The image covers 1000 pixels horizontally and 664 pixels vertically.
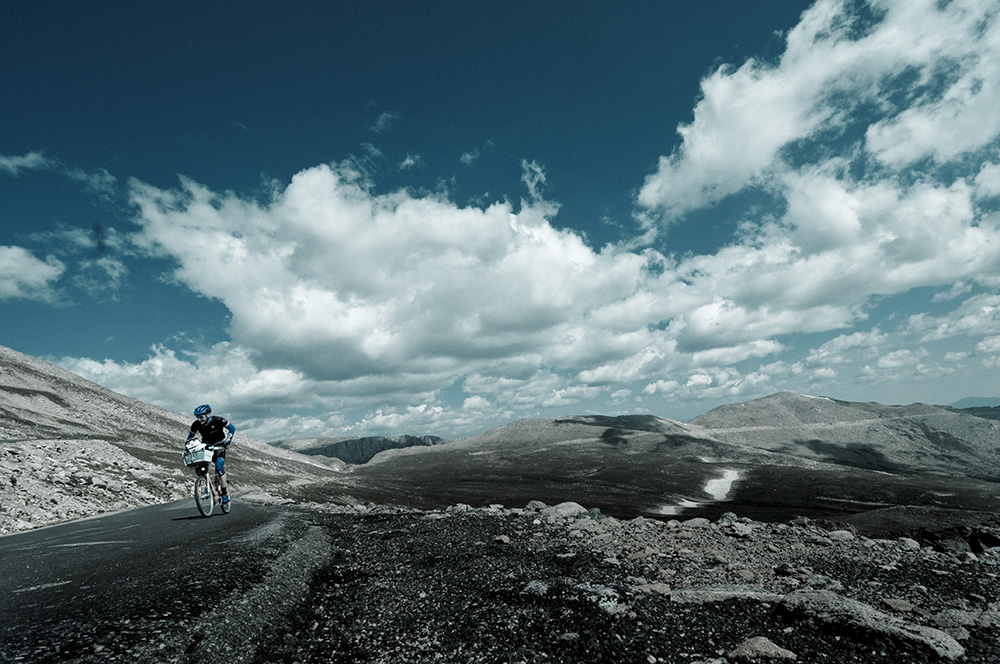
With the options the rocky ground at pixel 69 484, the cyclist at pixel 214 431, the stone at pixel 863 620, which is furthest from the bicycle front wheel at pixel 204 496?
the stone at pixel 863 620

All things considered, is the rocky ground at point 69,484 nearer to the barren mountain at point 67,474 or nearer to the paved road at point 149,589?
the barren mountain at point 67,474

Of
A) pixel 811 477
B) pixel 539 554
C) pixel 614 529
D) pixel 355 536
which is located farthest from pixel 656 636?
pixel 811 477

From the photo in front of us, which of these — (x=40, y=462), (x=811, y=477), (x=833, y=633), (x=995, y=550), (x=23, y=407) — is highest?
(x=23, y=407)

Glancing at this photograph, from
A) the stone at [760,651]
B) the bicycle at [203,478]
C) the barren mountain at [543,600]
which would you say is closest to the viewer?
the stone at [760,651]

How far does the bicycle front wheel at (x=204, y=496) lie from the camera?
21391 mm

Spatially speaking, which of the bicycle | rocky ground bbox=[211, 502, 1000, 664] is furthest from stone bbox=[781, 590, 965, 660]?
the bicycle

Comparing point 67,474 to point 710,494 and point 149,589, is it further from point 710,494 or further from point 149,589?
point 710,494

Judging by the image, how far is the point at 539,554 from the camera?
1328cm

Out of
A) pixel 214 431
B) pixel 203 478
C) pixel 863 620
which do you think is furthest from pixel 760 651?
pixel 203 478

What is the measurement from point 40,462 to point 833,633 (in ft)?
163

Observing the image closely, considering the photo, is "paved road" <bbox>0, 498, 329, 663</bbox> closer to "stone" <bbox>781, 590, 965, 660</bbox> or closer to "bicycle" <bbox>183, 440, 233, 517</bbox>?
"bicycle" <bbox>183, 440, 233, 517</bbox>

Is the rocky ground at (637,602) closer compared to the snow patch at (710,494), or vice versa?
the rocky ground at (637,602)

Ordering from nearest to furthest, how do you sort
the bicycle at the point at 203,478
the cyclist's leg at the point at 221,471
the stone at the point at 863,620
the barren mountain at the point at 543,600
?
the stone at the point at 863,620 → the barren mountain at the point at 543,600 → the bicycle at the point at 203,478 → the cyclist's leg at the point at 221,471

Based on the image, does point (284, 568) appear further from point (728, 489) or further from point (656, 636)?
point (728, 489)
